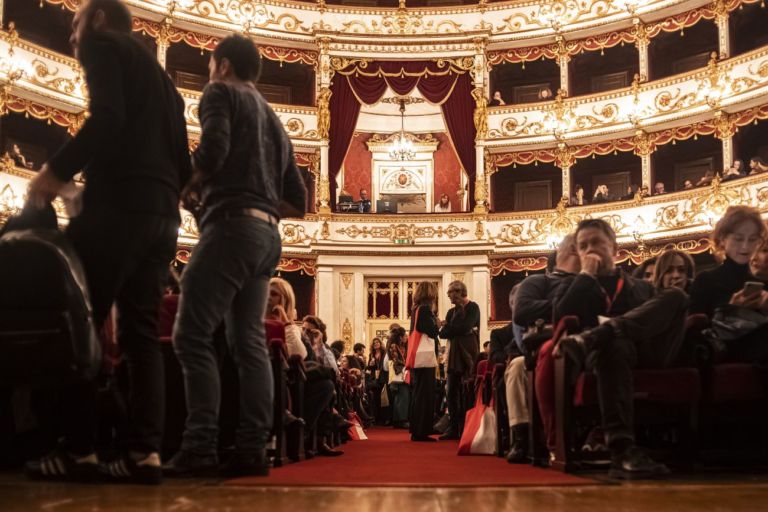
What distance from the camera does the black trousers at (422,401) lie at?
29.5 feet

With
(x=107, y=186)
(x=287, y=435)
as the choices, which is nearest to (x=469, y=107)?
(x=287, y=435)

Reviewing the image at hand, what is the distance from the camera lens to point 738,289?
5.02 metres

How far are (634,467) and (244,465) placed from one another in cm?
174

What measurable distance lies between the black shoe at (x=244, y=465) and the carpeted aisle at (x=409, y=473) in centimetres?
5

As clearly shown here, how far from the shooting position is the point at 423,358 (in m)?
8.90

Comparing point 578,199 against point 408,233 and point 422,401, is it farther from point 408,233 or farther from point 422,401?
point 422,401

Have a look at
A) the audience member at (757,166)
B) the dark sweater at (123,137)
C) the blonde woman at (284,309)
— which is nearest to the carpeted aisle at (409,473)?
the blonde woman at (284,309)

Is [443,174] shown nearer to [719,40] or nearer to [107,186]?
[719,40]

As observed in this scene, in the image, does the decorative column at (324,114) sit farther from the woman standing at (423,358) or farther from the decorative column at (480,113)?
the woman standing at (423,358)

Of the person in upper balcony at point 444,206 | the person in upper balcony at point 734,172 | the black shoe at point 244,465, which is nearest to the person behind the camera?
the black shoe at point 244,465

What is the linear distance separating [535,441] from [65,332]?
302cm

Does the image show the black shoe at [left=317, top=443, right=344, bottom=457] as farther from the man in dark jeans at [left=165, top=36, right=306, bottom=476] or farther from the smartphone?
the smartphone

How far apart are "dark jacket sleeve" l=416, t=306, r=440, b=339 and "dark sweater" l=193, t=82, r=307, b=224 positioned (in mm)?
4960

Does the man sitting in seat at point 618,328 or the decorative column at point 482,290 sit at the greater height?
the decorative column at point 482,290
